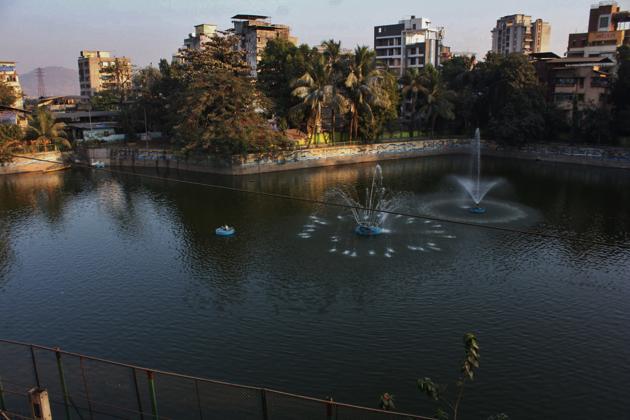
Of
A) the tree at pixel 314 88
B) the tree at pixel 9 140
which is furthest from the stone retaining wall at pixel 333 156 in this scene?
the tree at pixel 9 140

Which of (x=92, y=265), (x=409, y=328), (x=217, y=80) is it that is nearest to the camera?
(x=409, y=328)

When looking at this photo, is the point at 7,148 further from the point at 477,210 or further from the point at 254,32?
the point at 254,32

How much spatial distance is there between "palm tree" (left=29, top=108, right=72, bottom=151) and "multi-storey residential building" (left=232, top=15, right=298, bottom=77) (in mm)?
49762

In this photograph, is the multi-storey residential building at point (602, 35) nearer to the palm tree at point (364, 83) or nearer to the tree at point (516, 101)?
the tree at point (516, 101)

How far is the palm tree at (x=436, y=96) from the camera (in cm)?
6925

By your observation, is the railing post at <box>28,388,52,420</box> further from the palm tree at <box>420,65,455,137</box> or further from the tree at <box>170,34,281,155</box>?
the palm tree at <box>420,65,455,137</box>

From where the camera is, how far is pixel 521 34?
138 meters

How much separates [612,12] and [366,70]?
46.4 meters

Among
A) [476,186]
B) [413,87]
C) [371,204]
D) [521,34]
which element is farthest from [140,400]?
[521,34]

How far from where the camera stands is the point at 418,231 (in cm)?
3406

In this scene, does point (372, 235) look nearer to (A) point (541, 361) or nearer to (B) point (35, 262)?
(A) point (541, 361)

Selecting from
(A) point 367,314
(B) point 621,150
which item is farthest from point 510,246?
(B) point 621,150

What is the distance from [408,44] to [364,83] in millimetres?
53001

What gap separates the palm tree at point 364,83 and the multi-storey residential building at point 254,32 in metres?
48.6
